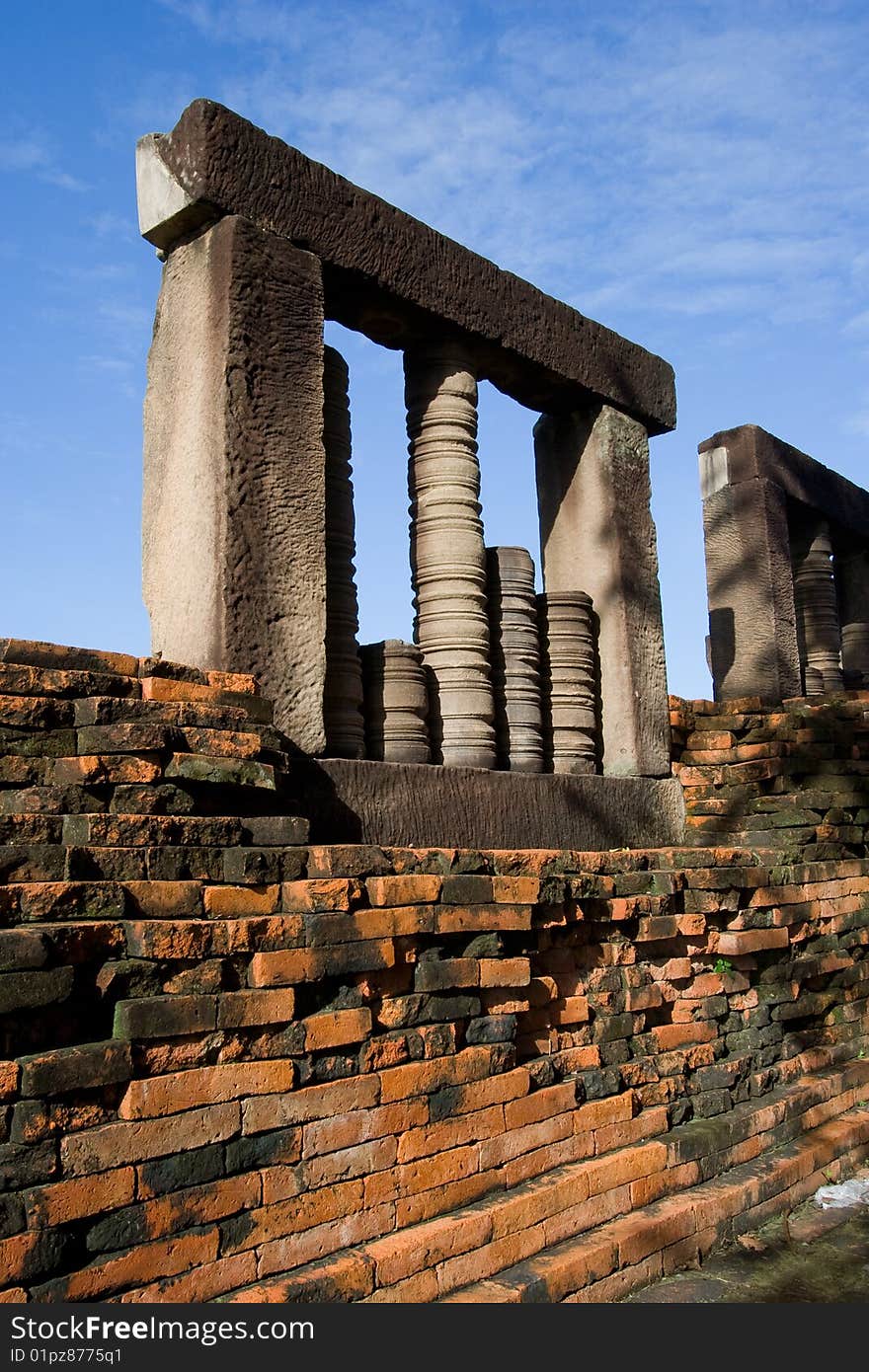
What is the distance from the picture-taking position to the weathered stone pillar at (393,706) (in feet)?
18.1

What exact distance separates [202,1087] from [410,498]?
12.0 ft

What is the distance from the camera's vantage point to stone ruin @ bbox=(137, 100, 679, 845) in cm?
484

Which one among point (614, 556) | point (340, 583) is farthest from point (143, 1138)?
point (614, 556)

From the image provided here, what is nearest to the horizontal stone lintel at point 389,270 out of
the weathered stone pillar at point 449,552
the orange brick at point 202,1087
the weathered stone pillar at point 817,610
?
the weathered stone pillar at point 449,552

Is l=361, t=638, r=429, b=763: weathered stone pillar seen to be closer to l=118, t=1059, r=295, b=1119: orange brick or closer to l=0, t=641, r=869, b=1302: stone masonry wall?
l=0, t=641, r=869, b=1302: stone masonry wall

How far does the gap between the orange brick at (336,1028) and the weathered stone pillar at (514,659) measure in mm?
2713

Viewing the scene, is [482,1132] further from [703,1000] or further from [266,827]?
[703,1000]

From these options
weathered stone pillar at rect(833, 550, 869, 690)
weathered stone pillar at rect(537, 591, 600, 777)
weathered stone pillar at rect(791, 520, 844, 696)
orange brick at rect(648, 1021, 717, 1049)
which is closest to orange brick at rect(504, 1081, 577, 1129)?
orange brick at rect(648, 1021, 717, 1049)

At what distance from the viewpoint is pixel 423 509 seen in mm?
6059

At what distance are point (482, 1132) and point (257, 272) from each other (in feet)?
11.1

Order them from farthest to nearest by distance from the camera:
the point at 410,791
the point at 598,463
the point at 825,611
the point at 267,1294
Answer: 1. the point at 825,611
2. the point at 598,463
3. the point at 410,791
4. the point at 267,1294

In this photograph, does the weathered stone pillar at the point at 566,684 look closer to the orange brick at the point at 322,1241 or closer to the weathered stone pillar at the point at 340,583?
the weathered stone pillar at the point at 340,583

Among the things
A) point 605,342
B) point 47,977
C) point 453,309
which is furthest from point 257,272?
point 47,977

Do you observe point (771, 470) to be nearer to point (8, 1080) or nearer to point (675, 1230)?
point (675, 1230)
